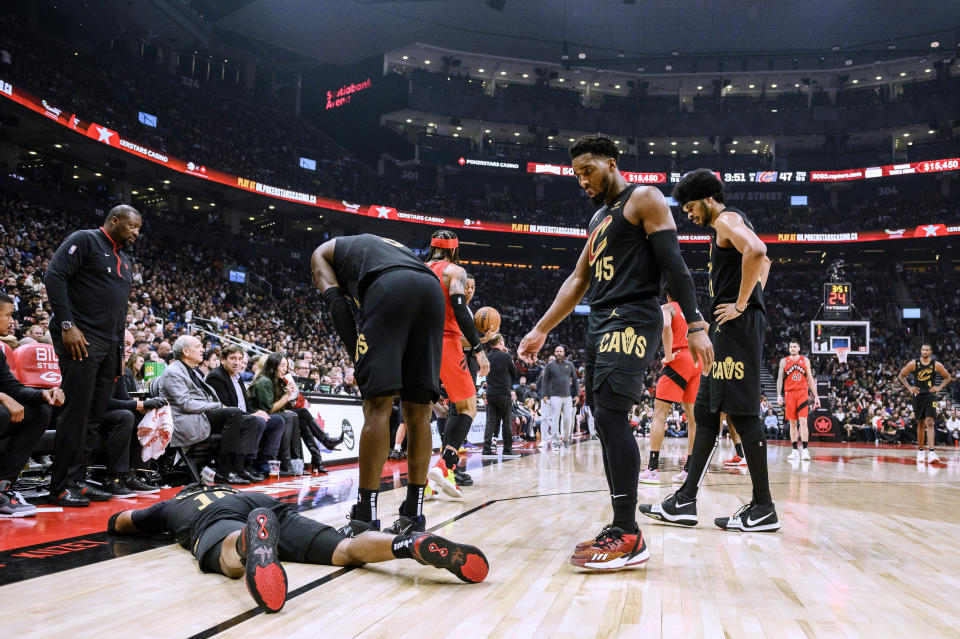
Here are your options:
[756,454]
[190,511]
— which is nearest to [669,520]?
[756,454]

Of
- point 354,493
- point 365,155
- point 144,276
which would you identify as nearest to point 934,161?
point 365,155

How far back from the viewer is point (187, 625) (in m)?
1.90

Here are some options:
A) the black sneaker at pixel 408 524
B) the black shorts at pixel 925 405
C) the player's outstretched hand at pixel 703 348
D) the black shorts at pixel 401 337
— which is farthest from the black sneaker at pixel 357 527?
the black shorts at pixel 925 405

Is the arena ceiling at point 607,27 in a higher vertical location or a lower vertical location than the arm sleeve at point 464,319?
higher

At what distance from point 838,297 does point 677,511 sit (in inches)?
987

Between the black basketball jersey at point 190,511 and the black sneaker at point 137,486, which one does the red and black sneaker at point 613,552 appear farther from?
the black sneaker at point 137,486

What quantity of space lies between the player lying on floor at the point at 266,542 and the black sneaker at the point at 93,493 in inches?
65.3

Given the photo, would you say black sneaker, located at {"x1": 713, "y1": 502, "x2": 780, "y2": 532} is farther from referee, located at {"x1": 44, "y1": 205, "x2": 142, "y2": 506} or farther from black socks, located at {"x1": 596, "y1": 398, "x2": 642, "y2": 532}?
referee, located at {"x1": 44, "y1": 205, "x2": 142, "y2": 506}

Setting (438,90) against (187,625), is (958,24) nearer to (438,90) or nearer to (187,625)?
(438,90)

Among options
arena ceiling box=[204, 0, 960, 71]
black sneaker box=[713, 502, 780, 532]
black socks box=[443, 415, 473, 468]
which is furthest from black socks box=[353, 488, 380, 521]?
arena ceiling box=[204, 0, 960, 71]

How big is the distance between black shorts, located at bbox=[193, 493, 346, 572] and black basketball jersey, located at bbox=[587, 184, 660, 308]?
152cm

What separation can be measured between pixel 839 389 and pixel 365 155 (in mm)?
25392

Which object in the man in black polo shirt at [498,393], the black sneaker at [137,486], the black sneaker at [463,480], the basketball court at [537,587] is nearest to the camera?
the basketball court at [537,587]

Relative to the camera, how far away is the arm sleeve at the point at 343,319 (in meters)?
2.92
